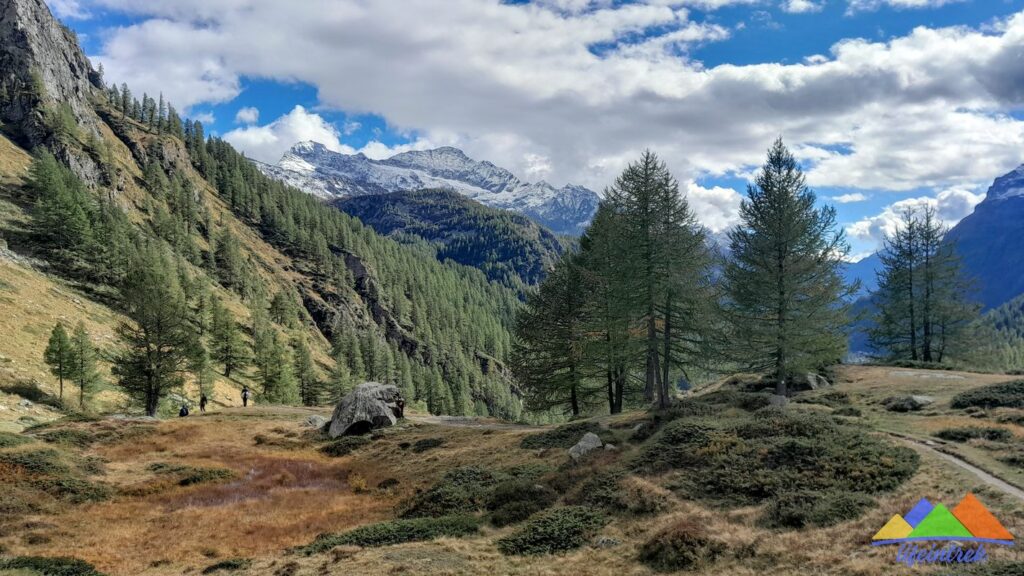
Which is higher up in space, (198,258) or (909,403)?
(198,258)

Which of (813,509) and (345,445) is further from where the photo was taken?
(345,445)

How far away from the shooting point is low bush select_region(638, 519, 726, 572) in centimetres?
1316

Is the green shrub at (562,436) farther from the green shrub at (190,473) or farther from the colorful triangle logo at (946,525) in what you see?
the green shrub at (190,473)

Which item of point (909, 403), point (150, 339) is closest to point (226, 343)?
point (150, 339)

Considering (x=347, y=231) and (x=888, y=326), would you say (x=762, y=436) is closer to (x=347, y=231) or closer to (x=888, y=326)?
(x=888, y=326)

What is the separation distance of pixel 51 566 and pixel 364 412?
25.7 m

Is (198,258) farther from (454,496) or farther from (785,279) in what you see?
(785,279)

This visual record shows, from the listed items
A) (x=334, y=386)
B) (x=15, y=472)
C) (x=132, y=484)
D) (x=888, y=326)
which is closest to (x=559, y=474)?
(x=132, y=484)

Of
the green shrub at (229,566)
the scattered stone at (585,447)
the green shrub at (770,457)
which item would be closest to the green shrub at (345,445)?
the scattered stone at (585,447)

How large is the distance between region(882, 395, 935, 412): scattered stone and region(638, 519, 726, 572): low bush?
1942cm

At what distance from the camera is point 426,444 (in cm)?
3378

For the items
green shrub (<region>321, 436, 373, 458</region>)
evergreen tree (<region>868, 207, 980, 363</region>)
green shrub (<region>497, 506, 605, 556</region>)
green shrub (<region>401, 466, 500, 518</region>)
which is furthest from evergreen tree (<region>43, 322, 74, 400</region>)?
evergreen tree (<region>868, 207, 980, 363</region>)

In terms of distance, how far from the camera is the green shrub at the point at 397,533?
17469 millimetres

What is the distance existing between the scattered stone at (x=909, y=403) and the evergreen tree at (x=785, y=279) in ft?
17.1
